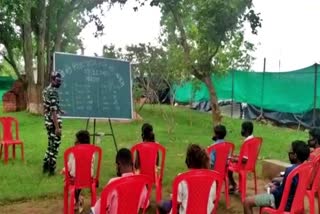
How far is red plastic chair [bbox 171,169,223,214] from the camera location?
364 centimetres

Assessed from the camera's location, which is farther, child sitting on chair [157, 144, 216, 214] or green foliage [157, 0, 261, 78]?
green foliage [157, 0, 261, 78]

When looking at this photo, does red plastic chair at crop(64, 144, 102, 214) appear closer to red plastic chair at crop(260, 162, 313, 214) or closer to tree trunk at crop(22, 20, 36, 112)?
red plastic chair at crop(260, 162, 313, 214)

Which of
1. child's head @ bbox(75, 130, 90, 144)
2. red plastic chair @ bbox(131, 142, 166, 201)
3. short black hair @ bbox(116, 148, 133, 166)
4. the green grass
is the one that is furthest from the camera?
the green grass

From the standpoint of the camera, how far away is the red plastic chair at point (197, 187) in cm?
364

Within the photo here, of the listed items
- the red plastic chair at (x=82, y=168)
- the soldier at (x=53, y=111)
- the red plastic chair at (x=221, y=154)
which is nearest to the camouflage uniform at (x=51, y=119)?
the soldier at (x=53, y=111)

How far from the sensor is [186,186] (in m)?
3.66

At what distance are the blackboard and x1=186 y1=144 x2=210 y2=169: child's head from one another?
335cm

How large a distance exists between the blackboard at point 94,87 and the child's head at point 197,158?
335 centimetres

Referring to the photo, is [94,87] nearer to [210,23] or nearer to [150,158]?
[150,158]

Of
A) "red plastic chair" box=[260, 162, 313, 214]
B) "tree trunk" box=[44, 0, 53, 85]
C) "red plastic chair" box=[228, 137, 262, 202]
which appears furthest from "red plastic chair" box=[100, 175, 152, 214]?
"tree trunk" box=[44, 0, 53, 85]

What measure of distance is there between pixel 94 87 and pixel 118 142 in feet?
13.4

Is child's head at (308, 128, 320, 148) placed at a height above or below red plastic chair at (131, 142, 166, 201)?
above

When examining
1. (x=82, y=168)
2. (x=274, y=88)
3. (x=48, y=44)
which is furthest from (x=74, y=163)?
(x=48, y=44)

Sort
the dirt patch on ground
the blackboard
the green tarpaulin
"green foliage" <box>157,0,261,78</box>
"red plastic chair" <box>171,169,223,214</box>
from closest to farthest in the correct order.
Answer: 1. "red plastic chair" <box>171,169,223,214</box>
2. the dirt patch on ground
3. the blackboard
4. "green foliage" <box>157,0,261,78</box>
5. the green tarpaulin
